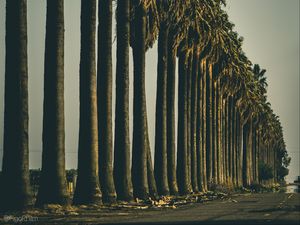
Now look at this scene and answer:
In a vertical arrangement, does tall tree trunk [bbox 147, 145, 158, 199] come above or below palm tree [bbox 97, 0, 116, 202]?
below

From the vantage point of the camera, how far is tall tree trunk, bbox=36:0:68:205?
3631cm

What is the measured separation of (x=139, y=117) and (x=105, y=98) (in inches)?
282

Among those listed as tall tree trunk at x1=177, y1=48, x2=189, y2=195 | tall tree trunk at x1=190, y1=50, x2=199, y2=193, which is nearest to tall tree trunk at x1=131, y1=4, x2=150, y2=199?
tall tree trunk at x1=177, y1=48, x2=189, y2=195

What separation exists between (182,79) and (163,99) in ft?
38.4

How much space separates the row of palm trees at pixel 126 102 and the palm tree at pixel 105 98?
5 centimetres

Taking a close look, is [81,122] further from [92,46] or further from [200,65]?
[200,65]

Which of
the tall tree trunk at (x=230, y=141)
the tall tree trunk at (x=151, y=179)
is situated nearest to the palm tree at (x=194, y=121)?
the tall tree trunk at (x=151, y=179)

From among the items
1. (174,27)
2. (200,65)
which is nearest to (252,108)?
(200,65)

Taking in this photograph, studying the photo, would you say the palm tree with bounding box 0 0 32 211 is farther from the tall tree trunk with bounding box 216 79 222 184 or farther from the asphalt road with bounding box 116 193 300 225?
the tall tree trunk with bounding box 216 79 222 184

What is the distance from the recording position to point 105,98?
147 feet

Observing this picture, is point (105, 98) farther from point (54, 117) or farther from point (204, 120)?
point (204, 120)

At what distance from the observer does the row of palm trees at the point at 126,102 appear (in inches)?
1347

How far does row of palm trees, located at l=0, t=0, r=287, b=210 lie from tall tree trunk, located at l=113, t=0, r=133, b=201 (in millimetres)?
54

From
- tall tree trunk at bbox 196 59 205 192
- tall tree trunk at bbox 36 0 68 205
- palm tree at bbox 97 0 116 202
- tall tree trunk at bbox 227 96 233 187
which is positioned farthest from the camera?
tall tree trunk at bbox 227 96 233 187
